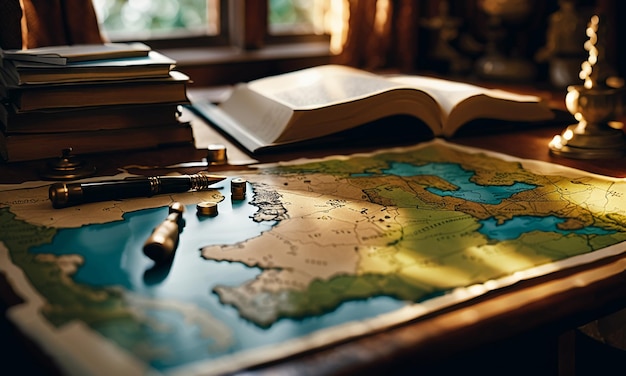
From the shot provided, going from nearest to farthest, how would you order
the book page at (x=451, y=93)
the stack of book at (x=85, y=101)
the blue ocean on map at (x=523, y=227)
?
1. the blue ocean on map at (x=523, y=227)
2. the stack of book at (x=85, y=101)
3. the book page at (x=451, y=93)

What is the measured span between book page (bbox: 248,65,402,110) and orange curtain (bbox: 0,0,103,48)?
0.45 meters

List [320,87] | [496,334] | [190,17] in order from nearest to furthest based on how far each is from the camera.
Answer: [496,334], [320,87], [190,17]

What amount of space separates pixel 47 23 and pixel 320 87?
68 cm

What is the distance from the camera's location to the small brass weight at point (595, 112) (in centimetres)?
126

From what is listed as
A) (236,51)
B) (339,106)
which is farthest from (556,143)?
(236,51)

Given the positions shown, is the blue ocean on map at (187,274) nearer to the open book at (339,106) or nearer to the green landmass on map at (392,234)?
the green landmass on map at (392,234)

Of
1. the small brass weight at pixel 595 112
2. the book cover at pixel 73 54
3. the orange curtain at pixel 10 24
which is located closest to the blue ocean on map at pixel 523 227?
the small brass weight at pixel 595 112

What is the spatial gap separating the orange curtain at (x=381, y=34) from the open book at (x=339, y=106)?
74 cm

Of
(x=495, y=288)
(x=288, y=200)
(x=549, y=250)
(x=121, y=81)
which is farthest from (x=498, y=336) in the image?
(x=121, y=81)

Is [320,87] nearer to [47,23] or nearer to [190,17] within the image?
[47,23]

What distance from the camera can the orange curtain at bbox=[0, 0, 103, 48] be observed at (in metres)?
1.50

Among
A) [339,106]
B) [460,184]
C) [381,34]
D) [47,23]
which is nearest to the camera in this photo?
[460,184]

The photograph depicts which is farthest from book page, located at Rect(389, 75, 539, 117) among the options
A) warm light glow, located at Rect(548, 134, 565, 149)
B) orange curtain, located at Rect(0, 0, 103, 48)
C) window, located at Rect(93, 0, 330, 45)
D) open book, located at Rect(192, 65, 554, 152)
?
window, located at Rect(93, 0, 330, 45)

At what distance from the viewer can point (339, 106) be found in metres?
1.29
